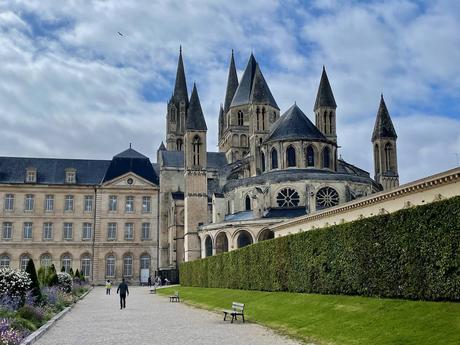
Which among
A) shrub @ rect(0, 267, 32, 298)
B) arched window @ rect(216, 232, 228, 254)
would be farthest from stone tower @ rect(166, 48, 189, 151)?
shrub @ rect(0, 267, 32, 298)

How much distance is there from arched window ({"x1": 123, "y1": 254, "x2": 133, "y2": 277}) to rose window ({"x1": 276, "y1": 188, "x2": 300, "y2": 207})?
2537cm

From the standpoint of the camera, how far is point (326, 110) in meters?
75.5

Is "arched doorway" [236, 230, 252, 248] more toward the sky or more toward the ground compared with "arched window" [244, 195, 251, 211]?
more toward the ground

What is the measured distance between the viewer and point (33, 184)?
252ft

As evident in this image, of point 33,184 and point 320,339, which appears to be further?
point 33,184

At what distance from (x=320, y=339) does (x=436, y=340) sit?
3628 millimetres

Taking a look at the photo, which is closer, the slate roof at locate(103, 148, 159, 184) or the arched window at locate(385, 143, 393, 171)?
the arched window at locate(385, 143, 393, 171)

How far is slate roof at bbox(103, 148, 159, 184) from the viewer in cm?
7924

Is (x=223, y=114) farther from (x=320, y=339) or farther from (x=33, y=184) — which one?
(x=320, y=339)

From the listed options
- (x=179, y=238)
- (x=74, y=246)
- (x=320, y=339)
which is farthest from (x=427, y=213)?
(x=74, y=246)

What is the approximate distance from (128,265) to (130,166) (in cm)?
1260

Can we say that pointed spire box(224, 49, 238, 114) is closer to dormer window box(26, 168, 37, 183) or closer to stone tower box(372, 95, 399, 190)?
stone tower box(372, 95, 399, 190)

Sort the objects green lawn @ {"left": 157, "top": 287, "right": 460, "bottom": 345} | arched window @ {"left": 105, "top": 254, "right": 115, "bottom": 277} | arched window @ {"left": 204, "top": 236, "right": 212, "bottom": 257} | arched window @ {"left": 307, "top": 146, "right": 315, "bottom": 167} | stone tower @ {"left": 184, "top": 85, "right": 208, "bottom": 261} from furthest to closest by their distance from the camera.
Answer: arched window @ {"left": 105, "top": 254, "right": 115, "bottom": 277}, stone tower @ {"left": 184, "top": 85, "right": 208, "bottom": 261}, arched window @ {"left": 307, "top": 146, "right": 315, "bottom": 167}, arched window @ {"left": 204, "top": 236, "right": 212, "bottom": 257}, green lawn @ {"left": 157, "top": 287, "right": 460, "bottom": 345}

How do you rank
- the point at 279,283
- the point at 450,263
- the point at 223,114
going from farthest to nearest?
the point at 223,114 → the point at 279,283 → the point at 450,263
